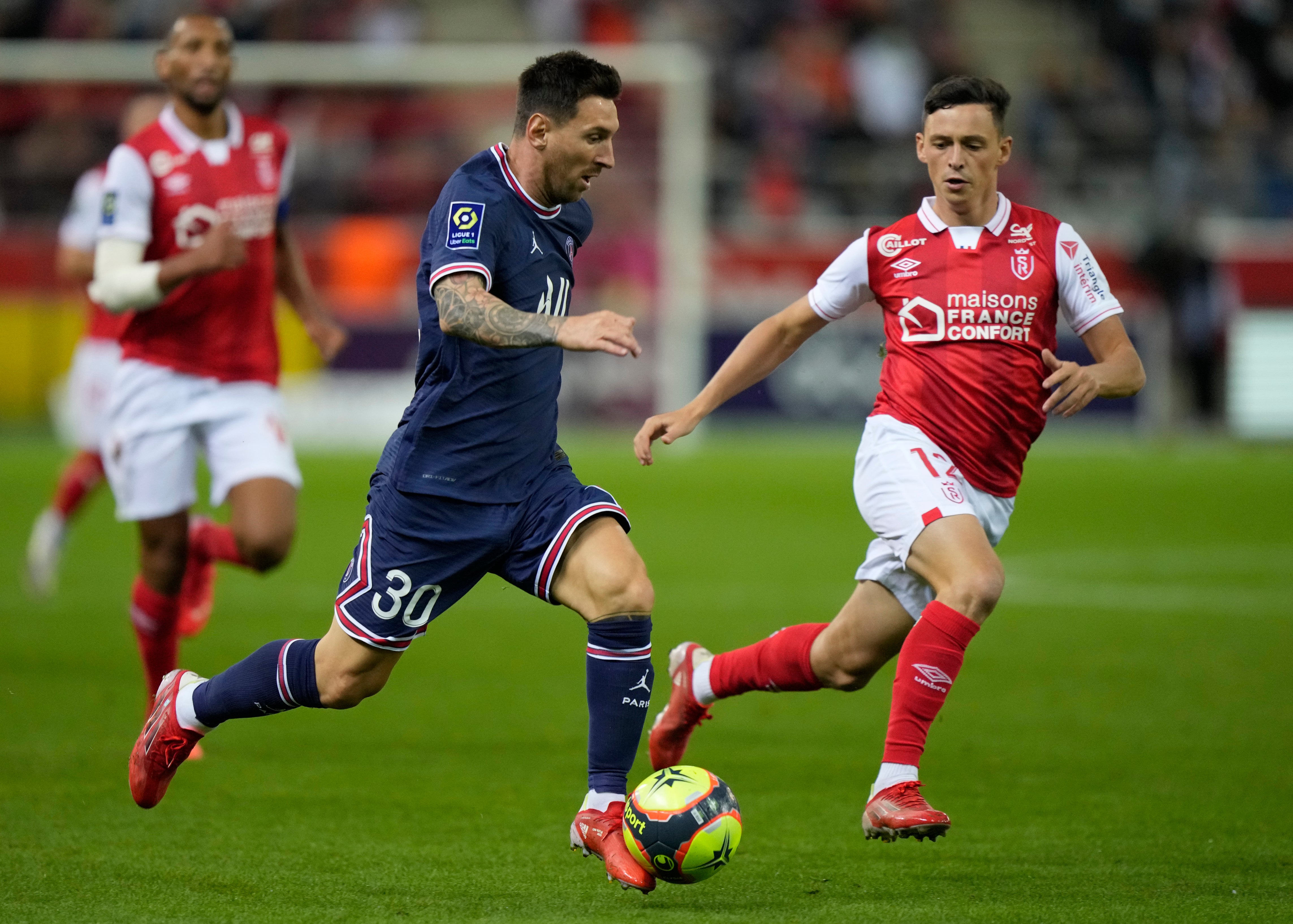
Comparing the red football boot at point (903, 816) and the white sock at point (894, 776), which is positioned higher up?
the white sock at point (894, 776)

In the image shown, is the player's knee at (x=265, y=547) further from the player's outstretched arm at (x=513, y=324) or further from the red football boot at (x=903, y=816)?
the red football boot at (x=903, y=816)

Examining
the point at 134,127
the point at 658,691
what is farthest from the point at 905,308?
the point at 134,127

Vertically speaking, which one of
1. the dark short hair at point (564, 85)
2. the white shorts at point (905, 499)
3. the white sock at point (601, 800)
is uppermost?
the dark short hair at point (564, 85)

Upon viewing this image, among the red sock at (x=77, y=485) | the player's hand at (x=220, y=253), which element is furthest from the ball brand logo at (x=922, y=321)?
the red sock at (x=77, y=485)

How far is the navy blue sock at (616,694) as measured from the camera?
4.84m

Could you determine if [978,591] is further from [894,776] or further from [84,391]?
[84,391]

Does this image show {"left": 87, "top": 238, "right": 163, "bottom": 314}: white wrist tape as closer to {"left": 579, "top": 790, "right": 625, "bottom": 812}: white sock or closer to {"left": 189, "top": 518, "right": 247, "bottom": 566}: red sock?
{"left": 189, "top": 518, "right": 247, "bottom": 566}: red sock

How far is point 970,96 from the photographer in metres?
5.38

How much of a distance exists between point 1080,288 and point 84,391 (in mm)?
7365

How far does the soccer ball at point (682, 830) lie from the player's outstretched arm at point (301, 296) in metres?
3.01

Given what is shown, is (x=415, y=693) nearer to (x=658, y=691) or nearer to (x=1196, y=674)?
(x=658, y=691)

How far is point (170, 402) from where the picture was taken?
675 cm

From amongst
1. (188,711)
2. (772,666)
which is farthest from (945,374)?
(188,711)

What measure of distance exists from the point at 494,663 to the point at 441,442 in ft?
12.8
